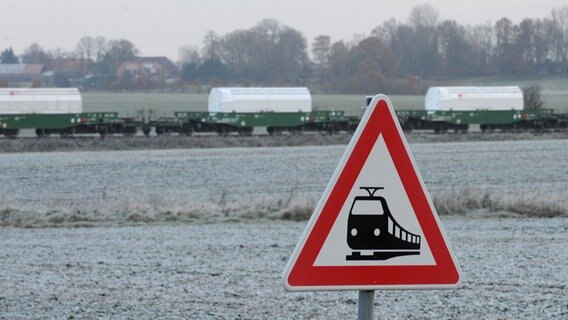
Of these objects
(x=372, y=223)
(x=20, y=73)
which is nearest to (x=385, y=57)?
(x=20, y=73)

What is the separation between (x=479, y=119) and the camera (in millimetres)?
60750

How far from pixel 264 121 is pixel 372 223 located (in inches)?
2091

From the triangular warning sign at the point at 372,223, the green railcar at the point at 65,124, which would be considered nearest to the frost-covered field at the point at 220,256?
the triangular warning sign at the point at 372,223

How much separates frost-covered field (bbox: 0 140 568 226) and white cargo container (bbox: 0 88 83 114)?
54.1 feet

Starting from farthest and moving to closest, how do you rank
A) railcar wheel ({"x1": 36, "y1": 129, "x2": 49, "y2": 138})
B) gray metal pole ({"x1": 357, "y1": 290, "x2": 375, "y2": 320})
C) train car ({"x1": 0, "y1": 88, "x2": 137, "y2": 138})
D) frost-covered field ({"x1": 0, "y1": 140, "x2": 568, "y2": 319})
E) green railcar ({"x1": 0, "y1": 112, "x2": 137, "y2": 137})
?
railcar wheel ({"x1": 36, "y1": 129, "x2": 49, "y2": 138}) → train car ({"x1": 0, "y1": 88, "x2": 137, "y2": 138}) → green railcar ({"x1": 0, "y1": 112, "x2": 137, "y2": 137}) → frost-covered field ({"x1": 0, "y1": 140, "x2": 568, "y2": 319}) → gray metal pole ({"x1": 357, "y1": 290, "x2": 375, "y2": 320})

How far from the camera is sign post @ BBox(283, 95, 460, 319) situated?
14.4 ft

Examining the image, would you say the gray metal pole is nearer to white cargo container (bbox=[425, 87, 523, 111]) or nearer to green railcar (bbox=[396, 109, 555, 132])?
green railcar (bbox=[396, 109, 555, 132])

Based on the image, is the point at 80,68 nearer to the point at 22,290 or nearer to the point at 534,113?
the point at 534,113

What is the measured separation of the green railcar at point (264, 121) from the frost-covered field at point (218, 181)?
42.5ft

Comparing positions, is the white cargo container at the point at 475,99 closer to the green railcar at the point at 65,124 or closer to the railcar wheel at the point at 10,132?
the green railcar at the point at 65,124

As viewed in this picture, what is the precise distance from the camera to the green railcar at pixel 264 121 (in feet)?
183

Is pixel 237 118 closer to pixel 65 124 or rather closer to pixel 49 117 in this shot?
pixel 65 124

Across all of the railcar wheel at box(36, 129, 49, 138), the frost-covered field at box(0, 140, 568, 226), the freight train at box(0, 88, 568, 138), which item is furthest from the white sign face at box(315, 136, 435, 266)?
the railcar wheel at box(36, 129, 49, 138)

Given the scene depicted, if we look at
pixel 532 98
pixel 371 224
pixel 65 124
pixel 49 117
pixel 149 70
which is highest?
pixel 371 224
